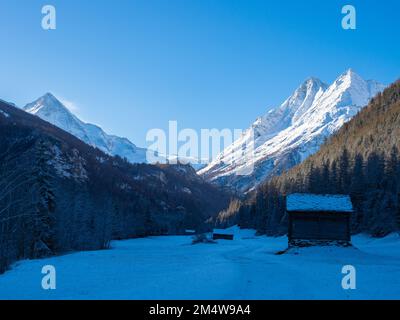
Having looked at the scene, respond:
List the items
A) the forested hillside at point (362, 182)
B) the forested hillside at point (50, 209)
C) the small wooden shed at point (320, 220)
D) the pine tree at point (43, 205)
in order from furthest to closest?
the forested hillside at point (362, 182)
the small wooden shed at point (320, 220)
the pine tree at point (43, 205)
the forested hillside at point (50, 209)

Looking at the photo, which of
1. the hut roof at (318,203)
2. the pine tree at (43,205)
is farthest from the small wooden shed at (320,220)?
the pine tree at (43,205)

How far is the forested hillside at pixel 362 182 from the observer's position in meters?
59.5

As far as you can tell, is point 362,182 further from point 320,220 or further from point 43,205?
point 43,205

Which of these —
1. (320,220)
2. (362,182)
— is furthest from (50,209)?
(362,182)

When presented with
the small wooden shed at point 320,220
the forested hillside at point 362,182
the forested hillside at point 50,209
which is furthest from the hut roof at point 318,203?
the forested hillside at point 50,209

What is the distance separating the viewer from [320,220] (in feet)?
142

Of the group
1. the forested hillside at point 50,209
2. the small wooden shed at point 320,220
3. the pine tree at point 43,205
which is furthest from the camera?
the small wooden shed at point 320,220

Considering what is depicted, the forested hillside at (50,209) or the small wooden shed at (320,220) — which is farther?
the small wooden shed at (320,220)

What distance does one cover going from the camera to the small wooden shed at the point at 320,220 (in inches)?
1667

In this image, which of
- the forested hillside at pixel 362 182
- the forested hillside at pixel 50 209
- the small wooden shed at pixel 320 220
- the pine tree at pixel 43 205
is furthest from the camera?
the forested hillside at pixel 362 182

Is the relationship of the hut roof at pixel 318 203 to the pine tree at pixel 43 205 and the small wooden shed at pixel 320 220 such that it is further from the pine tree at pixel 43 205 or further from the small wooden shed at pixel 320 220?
the pine tree at pixel 43 205

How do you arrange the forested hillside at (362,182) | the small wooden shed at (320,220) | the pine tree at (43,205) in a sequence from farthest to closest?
the forested hillside at (362,182) < the small wooden shed at (320,220) < the pine tree at (43,205)

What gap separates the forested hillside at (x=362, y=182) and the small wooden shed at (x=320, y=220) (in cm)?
1392
